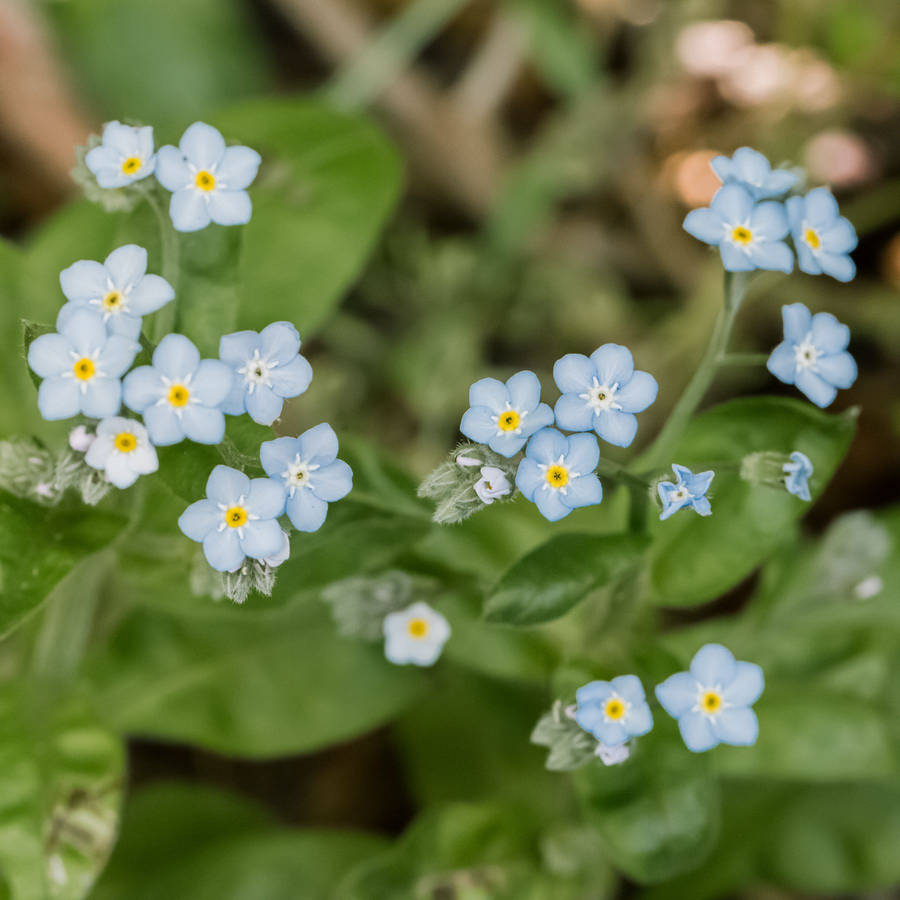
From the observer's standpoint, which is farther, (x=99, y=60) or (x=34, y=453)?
(x=99, y=60)

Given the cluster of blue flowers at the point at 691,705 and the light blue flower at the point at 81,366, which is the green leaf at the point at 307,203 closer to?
the light blue flower at the point at 81,366

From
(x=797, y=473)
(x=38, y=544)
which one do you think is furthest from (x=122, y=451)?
(x=797, y=473)

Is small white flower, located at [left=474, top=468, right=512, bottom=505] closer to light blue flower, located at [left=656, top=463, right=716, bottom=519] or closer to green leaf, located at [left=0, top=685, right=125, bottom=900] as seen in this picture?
light blue flower, located at [left=656, top=463, right=716, bottom=519]

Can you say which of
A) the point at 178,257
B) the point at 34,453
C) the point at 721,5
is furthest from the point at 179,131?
the point at 721,5

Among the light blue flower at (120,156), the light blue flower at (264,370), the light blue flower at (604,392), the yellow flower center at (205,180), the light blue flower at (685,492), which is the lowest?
the light blue flower at (685,492)

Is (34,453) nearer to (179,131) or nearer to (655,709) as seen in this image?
(179,131)

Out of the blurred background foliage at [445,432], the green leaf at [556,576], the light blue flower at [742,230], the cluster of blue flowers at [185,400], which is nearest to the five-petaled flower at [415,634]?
the blurred background foliage at [445,432]

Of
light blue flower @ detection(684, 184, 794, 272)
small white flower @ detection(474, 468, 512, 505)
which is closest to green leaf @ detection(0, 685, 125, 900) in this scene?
small white flower @ detection(474, 468, 512, 505)
